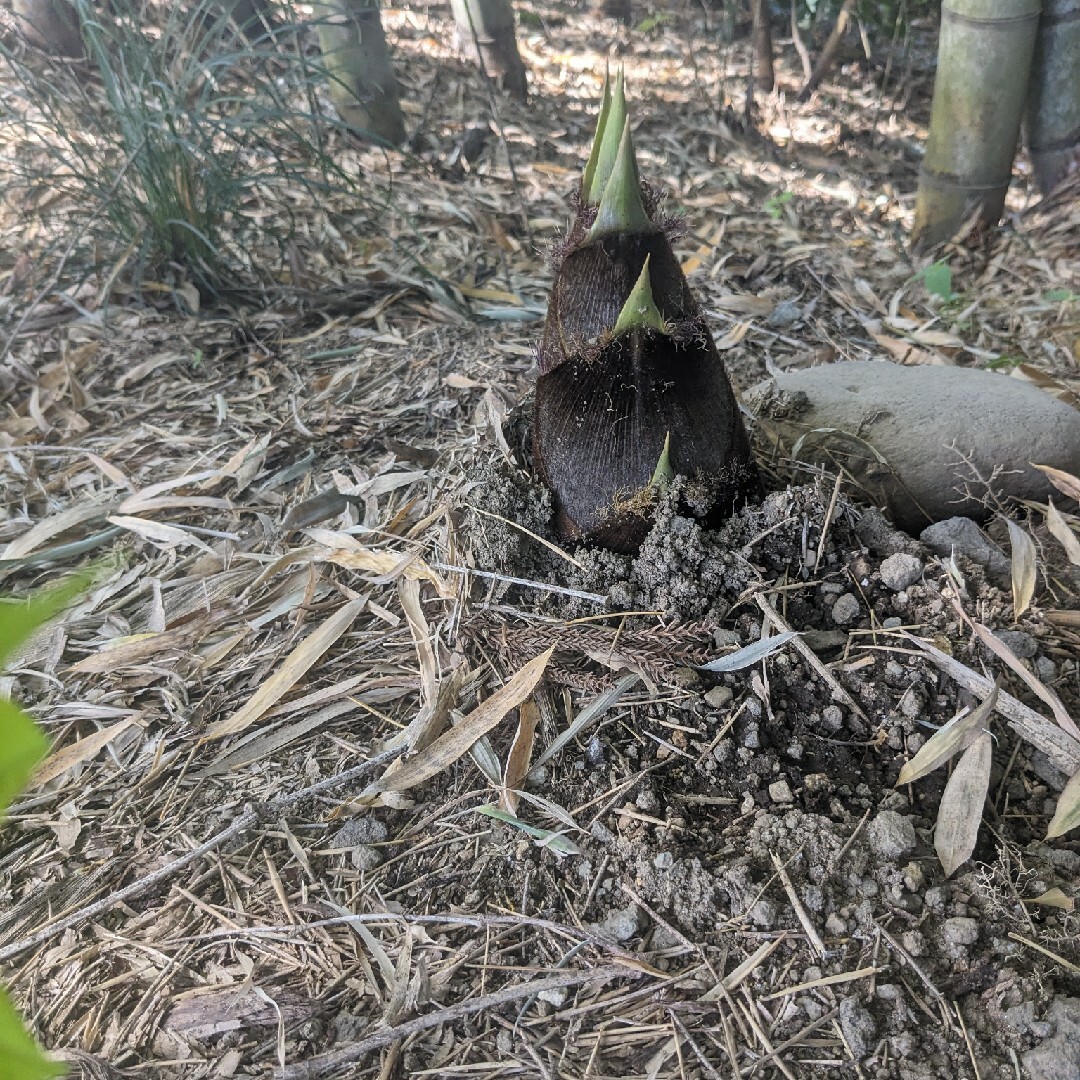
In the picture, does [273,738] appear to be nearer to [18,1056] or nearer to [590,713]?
[590,713]

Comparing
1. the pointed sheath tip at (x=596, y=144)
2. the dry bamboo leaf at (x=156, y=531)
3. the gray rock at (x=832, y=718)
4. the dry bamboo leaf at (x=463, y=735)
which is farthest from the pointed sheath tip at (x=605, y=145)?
the dry bamboo leaf at (x=156, y=531)

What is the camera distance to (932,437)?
1.74 m

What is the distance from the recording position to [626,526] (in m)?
1.40

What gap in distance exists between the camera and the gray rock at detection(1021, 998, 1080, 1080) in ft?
3.11

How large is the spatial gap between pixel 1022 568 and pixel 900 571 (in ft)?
0.88

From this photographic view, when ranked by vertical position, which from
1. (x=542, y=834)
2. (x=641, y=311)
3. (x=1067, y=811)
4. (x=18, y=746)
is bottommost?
(x=1067, y=811)

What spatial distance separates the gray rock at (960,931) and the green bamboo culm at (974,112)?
267cm

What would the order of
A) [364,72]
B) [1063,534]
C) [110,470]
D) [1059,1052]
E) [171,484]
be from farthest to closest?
[364,72] → [110,470] → [171,484] → [1063,534] → [1059,1052]

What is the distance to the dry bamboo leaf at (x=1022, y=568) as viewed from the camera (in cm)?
146

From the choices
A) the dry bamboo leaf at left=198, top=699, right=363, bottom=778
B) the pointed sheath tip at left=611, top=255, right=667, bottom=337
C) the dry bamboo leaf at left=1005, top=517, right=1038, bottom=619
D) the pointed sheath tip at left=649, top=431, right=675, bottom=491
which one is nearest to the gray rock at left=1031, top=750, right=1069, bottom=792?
the dry bamboo leaf at left=1005, top=517, right=1038, bottom=619

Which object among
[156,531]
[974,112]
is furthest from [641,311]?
[974,112]

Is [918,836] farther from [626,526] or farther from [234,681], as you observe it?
[234,681]

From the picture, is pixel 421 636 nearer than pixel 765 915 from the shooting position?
No

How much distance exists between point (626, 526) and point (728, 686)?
30 cm
